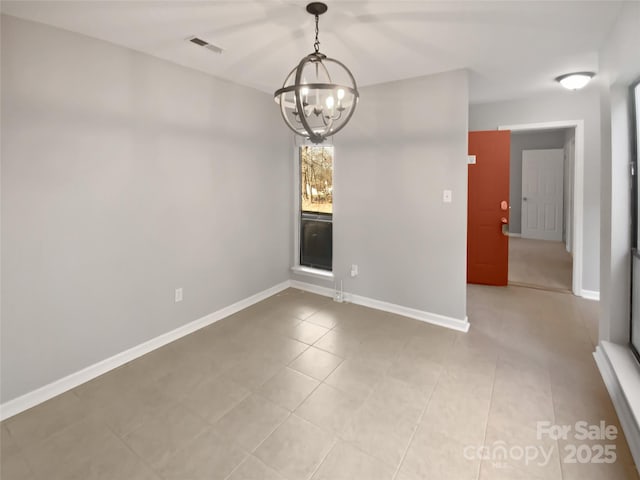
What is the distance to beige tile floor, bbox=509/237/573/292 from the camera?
4.69 metres

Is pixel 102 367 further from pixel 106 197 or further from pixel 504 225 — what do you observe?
pixel 504 225

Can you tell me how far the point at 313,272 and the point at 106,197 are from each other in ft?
8.41

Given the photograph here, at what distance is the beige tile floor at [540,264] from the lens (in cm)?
469

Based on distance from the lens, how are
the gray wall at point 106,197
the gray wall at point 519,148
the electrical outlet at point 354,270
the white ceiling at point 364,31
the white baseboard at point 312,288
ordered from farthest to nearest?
the gray wall at point 519,148 → the white baseboard at point 312,288 → the electrical outlet at point 354,270 → the gray wall at point 106,197 → the white ceiling at point 364,31

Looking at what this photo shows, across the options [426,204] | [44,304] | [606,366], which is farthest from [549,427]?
[44,304]

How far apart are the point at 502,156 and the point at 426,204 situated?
1754 millimetres

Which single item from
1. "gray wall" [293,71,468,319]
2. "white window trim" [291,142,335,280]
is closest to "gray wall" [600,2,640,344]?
"gray wall" [293,71,468,319]

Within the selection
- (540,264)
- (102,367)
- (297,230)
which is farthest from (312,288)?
(540,264)

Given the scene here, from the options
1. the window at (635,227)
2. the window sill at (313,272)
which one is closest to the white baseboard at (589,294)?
the window at (635,227)

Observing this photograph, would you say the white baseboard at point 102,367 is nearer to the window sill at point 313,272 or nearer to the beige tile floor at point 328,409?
the beige tile floor at point 328,409

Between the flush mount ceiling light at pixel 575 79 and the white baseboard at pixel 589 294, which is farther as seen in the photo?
the white baseboard at pixel 589 294

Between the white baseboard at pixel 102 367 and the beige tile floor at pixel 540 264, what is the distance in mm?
4117

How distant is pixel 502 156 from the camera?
4352 mm

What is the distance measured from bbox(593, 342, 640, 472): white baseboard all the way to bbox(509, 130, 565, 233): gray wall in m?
6.17
